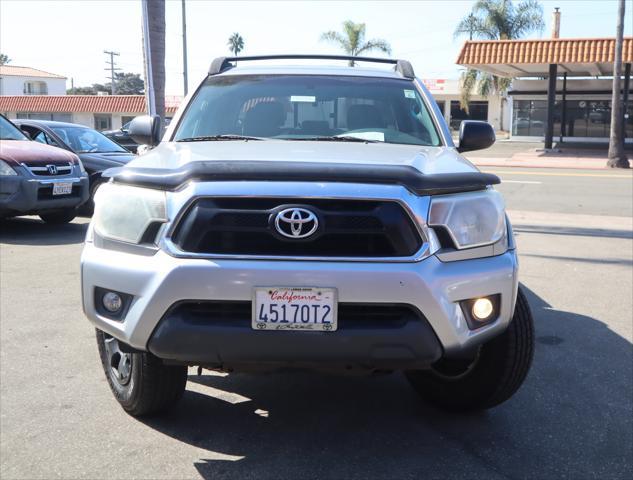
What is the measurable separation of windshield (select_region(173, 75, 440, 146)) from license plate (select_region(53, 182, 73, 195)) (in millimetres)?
5415

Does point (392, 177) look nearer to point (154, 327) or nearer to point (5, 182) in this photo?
point (154, 327)

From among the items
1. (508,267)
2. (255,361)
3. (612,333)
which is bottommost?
(612,333)

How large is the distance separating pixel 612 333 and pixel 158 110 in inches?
405

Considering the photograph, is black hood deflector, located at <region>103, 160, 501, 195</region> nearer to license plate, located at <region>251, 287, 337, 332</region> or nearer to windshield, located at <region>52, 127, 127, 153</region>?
license plate, located at <region>251, 287, 337, 332</region>

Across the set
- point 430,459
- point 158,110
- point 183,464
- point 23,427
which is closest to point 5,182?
point 158,110

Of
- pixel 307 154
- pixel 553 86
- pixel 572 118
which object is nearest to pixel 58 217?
pixel 307 154

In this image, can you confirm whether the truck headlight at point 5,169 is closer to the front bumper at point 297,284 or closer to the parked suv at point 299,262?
the parked suv at point 299,262

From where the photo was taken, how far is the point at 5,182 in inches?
348

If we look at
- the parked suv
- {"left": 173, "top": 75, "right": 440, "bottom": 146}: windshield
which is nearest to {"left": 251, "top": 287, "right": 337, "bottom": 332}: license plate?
the parked suv

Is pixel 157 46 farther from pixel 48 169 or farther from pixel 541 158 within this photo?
pixel 541 158

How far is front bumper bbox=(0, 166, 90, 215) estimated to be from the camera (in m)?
8.87

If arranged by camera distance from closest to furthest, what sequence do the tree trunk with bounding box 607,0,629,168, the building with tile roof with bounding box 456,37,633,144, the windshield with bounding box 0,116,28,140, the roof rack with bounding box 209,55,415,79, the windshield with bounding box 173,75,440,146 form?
the windshield with bounding box 173,75,440,146 → the roof rack with bounding box 209,55,415,79 → the windshield with bounding box 0,116,28,140 → the tree trunk with bounding box 607,0,629,168 → the building with tile roof with bounding box 456,37,633,144

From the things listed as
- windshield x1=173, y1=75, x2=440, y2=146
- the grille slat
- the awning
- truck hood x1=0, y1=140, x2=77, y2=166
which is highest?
the awning

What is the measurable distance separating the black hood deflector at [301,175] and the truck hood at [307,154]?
0.26 feet
